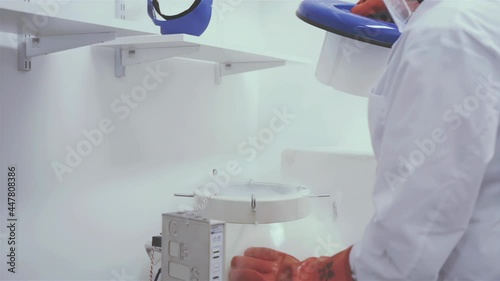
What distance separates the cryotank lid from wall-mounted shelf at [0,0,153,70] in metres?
0.43

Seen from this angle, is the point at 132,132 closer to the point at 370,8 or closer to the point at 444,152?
the point at 370,8

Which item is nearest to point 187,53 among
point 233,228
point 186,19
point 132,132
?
point 186,19

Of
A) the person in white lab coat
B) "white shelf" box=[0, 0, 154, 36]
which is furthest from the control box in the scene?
"white shelf" box=[0, 0, 154, 36]

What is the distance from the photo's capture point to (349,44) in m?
0.97

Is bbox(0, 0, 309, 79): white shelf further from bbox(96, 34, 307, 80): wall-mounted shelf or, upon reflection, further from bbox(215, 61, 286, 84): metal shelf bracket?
bbox(215, 61, 286, 84): metal shelf bracket

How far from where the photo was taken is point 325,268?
83 cm

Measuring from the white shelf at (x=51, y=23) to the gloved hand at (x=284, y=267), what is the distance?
0.63 metres

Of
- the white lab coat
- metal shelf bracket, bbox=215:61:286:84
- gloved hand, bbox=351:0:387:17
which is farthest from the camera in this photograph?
metal shelf bracket, bbox=215:61:286:84

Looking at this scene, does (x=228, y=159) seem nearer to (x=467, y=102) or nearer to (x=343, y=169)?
(x=343, y=169)

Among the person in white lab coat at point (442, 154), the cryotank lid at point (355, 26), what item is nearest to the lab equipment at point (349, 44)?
the cryotank lid at point (355, 26)

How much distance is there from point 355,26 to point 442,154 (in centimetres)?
34

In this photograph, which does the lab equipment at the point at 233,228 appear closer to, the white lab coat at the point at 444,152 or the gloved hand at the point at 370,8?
the white lab coat at the point at 444,152

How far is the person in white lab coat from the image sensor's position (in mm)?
636

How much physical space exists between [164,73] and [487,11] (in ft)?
3.34
